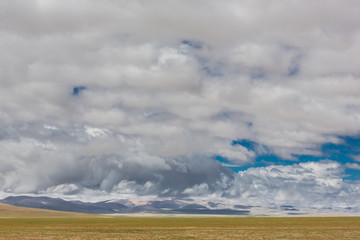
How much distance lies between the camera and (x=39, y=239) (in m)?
67.8

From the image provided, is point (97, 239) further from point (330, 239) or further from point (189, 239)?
point (330, 239)

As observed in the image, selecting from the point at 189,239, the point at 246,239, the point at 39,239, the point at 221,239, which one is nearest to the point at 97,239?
the point at 39,239

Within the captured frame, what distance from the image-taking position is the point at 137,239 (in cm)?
7044

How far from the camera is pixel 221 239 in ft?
227

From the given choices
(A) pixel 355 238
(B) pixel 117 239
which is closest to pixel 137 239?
(B) pixel 117 239

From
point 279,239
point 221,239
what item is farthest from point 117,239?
point 279,239

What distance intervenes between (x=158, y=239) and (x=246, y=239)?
15.4m

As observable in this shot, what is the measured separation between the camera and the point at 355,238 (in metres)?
69.6

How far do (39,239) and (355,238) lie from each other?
181 feet

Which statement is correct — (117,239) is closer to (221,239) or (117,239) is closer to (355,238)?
(221,239)

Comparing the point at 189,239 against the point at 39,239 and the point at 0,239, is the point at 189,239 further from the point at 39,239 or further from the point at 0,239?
the point at 0,239

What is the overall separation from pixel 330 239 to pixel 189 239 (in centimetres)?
2443

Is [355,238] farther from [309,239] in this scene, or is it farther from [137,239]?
[137,239]

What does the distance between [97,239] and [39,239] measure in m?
9.81
